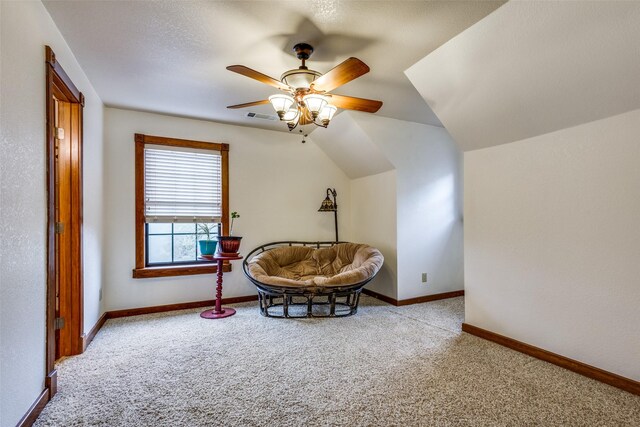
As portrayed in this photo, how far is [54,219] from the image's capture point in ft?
7.00

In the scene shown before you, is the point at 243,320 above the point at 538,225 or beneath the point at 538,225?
beneath

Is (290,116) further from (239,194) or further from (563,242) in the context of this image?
(563,242)

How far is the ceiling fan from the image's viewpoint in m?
2.10

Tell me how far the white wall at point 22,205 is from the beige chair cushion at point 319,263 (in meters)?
1.98

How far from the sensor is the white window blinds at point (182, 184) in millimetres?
3955

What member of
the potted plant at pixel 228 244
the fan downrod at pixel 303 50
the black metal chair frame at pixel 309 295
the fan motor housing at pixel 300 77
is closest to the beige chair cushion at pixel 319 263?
the black metal chair frame at pixel 309 295

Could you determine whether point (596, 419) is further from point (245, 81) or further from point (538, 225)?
point (245, 81)

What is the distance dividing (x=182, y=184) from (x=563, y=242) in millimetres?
4095

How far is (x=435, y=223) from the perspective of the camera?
14.9 ft

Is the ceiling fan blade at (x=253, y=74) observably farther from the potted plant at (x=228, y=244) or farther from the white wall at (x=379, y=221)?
the white wall at (x=379, y=221)

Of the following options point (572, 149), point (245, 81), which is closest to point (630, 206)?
point (572, 149)

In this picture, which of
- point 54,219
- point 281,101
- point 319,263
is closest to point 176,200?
point 54,219

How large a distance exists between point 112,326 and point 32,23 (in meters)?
2.86

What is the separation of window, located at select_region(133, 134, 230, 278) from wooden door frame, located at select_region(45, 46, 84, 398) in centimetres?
115
